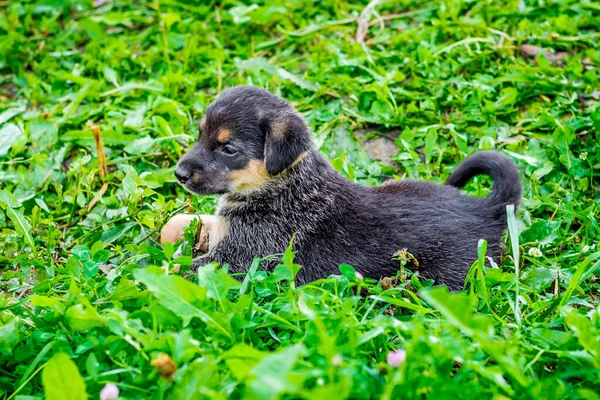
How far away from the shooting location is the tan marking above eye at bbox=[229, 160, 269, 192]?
4.65 m

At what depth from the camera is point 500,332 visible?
11.7 feet

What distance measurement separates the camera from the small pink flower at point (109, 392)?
3017 mm

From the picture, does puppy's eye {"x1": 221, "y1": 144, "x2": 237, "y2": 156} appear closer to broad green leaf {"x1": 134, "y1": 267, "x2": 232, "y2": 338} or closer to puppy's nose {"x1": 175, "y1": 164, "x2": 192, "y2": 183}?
A: puppy's nose {"x1": 175, "y1": 164, "x2": 192, "y2": 183}

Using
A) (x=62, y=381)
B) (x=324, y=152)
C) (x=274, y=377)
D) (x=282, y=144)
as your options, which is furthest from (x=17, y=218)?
(x=274, y=377)

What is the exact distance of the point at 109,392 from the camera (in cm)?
303

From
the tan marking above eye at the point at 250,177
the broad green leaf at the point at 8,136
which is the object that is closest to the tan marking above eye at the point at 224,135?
the tan marking above eye at the point at 250,177

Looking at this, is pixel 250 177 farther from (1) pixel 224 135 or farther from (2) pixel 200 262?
(2) pixel 200 262

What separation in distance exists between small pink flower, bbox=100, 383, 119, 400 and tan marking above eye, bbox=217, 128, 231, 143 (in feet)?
6.49

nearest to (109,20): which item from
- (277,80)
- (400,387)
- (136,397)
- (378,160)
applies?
(277,80)

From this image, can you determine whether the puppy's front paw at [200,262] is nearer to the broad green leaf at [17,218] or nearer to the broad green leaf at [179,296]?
the broad green leaf at [17,218]

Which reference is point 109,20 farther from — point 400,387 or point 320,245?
point 400,387

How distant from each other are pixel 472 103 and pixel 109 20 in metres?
3.89

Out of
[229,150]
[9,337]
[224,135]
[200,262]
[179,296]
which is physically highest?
[224,135]

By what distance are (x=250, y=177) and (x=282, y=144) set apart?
36 centimetres
